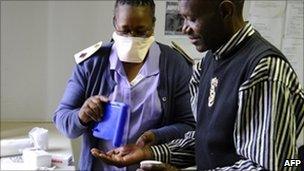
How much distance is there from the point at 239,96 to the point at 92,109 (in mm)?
617

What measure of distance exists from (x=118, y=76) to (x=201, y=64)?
0.42 m

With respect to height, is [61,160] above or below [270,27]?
below

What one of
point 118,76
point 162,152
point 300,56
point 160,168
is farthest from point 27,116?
point 300,56

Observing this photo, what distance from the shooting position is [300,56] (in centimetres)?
252

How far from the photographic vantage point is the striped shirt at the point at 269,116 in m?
0.75

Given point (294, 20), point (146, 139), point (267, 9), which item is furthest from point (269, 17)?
point (146, 139)

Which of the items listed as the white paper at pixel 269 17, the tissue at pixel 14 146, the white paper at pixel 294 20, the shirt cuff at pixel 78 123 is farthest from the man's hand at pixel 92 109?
the white paper at pixel 294 20

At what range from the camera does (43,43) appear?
2.26 meters

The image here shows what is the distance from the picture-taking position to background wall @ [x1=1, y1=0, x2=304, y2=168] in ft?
7.28

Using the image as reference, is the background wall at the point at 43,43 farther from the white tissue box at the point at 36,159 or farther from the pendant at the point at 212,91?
the pendant at the point at 212,91

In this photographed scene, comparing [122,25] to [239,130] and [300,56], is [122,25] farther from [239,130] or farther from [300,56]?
[300,56]

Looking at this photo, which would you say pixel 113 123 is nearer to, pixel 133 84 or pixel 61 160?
pixel 133 84

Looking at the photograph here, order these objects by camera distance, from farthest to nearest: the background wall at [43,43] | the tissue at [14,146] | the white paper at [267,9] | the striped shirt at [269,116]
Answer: the white paper at [267,9]
the background wall at [43,43]
the tissue at [14,146]
the striped shirt at [269,116]

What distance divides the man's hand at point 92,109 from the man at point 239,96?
399 mm
